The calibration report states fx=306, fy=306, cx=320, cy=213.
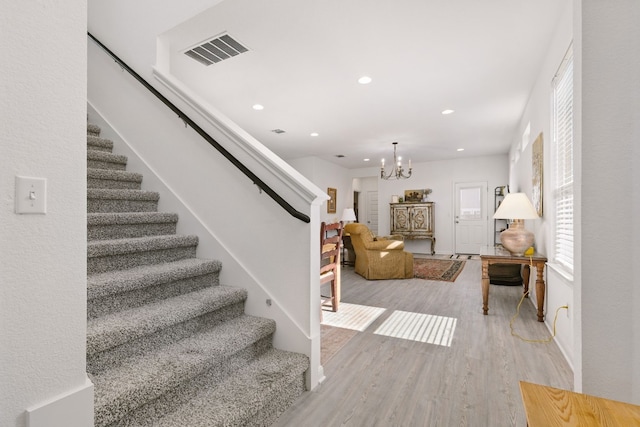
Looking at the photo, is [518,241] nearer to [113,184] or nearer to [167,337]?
[167,337]

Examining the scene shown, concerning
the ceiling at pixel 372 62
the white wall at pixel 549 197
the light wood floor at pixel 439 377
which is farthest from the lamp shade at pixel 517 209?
the ceiling at pixel 372 62

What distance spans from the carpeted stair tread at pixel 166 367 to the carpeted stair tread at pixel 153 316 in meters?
0.12

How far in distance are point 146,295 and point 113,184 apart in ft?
4.05

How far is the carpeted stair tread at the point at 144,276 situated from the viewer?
1.57m

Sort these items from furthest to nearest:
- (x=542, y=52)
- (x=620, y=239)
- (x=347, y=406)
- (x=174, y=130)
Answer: (x=542, y=52) → (x=174, y=130) → (x=347, y=406) → (x=620, y=239)

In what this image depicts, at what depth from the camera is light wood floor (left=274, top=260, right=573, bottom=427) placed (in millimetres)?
1671

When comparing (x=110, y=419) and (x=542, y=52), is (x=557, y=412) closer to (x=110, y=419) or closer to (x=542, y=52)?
(x=110, y=419)

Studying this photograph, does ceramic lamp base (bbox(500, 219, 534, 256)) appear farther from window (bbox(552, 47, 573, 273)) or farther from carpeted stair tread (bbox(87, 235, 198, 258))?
carpeted stair tread (bbox(87, 235, 198, 258))

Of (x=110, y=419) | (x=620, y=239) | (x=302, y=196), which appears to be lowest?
(x=110, y=419)

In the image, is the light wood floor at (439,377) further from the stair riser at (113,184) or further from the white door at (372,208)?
the white door at (372,208)

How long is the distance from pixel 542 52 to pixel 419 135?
3.08m

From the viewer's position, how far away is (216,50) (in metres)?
3.09

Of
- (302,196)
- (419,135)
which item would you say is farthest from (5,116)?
(419,135)

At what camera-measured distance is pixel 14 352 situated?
88 cm
